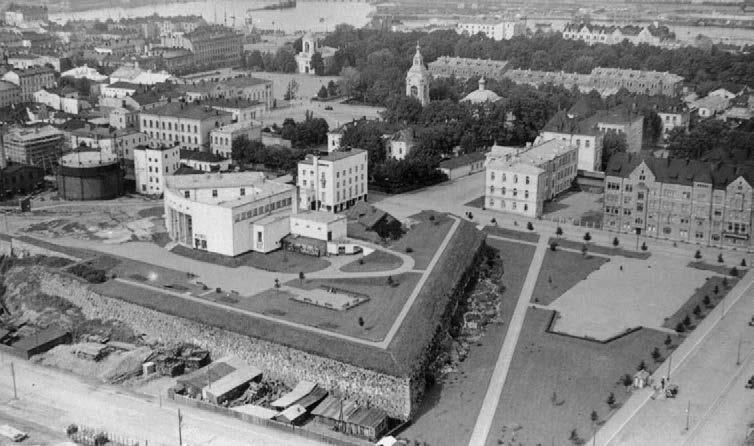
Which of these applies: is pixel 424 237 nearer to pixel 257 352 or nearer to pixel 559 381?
pixel 257 352

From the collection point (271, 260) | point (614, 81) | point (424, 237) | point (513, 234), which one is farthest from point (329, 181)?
point (614, 81)

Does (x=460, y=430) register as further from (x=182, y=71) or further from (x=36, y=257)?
(x=182, y=71)

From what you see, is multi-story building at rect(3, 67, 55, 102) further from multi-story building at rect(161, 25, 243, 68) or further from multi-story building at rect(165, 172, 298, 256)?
multi-story building at rect(165, 172, 298, 256)

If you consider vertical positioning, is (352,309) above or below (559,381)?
above

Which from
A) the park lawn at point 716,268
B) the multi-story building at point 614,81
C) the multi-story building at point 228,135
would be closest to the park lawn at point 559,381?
the park lawn at point 716,268

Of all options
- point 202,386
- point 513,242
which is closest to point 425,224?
point 513,242
